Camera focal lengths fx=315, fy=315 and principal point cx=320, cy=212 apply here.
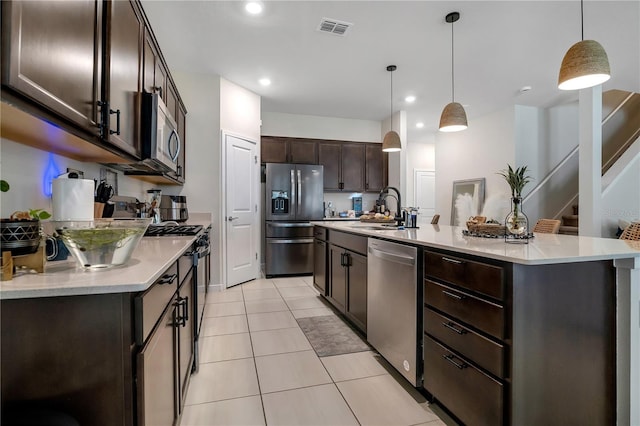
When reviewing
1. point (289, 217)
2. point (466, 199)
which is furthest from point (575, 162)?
point (289, 217)

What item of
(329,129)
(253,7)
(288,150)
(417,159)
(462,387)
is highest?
(253,7)

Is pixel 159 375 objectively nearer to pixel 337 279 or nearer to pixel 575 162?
pixel 337 279

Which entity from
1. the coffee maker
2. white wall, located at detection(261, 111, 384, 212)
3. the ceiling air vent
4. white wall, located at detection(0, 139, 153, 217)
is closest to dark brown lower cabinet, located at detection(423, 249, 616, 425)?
white wall, located at detection(0, 139, 153, 217)

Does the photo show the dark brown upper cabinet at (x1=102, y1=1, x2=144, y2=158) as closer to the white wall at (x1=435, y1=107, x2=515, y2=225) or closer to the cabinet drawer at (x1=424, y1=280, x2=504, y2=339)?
the cabinet drawer at (x1=424, y1=280, x2=504, y2=339)

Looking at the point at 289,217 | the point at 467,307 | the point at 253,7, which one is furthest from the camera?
the point at 289,217

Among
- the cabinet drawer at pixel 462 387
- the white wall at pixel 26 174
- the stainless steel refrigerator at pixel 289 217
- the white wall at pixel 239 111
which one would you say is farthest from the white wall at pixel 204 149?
the cabinet drawer at pixel 462 387

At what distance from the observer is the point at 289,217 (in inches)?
201

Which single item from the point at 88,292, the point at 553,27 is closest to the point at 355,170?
the point at 553,27

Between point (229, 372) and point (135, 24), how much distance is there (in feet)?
7.38

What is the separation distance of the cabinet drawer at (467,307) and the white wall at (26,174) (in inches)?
76.4

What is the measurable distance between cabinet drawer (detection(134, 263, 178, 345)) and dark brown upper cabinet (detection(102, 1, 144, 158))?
0.75 meters

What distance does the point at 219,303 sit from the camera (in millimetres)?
3602

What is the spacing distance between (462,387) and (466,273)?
1.76 ft

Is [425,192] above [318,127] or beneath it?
beneath
